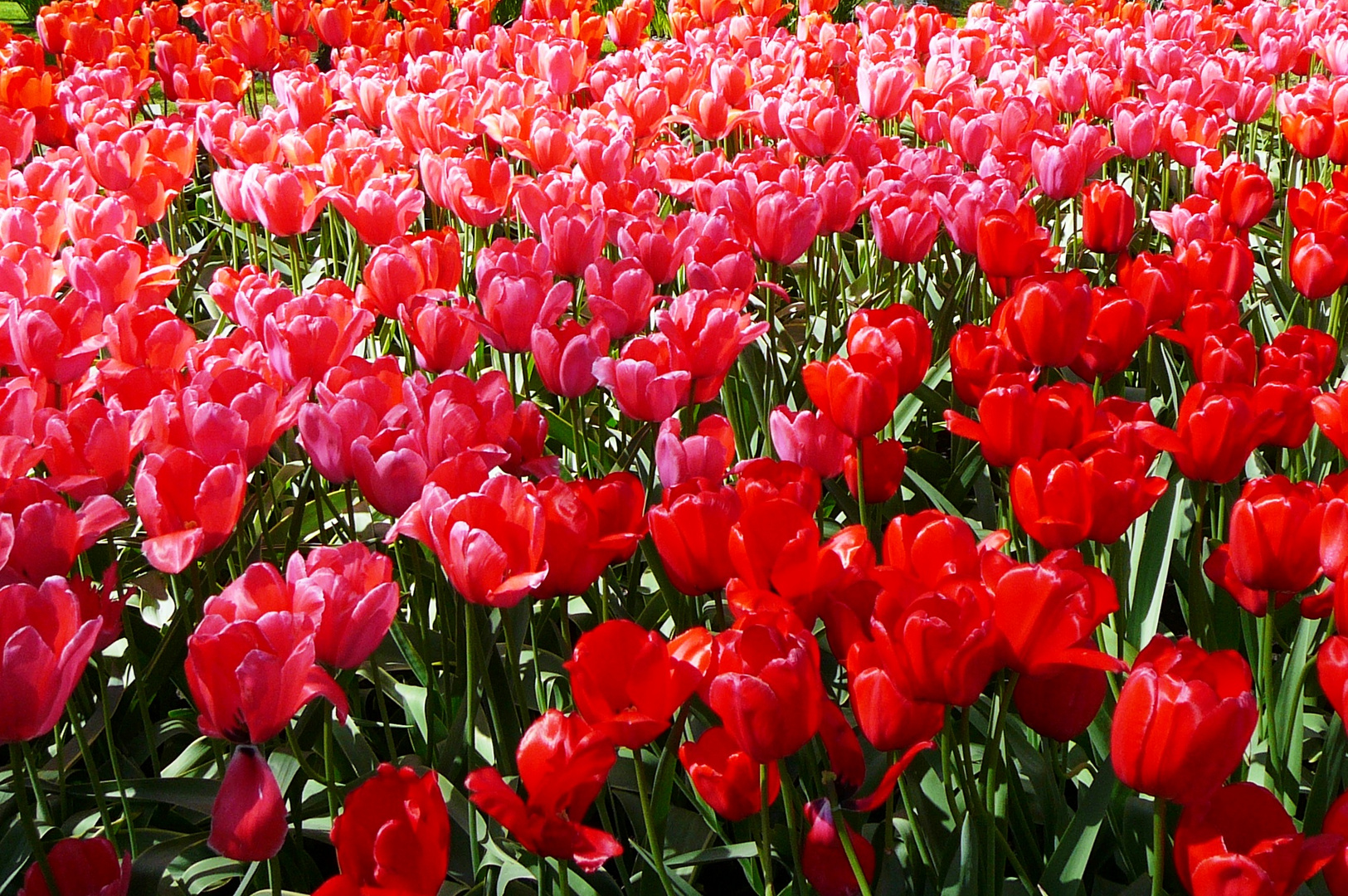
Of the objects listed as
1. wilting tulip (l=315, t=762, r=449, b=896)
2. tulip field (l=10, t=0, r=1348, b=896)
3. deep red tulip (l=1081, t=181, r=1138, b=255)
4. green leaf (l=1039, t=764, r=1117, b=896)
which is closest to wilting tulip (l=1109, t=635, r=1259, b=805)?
tulip field (l=10, t=0, r=1348, b=896)

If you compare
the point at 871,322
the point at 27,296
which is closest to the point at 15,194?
the point at 27,296

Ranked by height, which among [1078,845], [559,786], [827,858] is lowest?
[1078,845]

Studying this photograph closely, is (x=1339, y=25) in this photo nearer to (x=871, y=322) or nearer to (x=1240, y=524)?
(x=871, y=322)

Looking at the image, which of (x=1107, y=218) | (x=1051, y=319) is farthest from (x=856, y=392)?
(x=1107, y=218)

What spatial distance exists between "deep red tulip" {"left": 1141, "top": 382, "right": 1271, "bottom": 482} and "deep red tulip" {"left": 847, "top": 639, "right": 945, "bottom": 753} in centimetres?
52

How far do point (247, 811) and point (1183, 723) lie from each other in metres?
0.70

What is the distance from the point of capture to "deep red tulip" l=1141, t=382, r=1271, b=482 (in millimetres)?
1389

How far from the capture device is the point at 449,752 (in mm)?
1494

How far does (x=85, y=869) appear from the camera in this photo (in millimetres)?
1039

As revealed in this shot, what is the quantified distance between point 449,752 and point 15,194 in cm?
200

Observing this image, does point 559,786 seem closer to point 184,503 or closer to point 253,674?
point 253,674

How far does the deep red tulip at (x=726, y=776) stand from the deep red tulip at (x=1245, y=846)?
0.33 m

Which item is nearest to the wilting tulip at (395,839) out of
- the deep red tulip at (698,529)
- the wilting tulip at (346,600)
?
the wilting tulip at (346,600)

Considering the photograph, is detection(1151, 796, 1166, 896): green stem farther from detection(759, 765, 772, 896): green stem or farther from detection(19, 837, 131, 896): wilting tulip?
detection(19, 837, 131, 896): wilting tulip
